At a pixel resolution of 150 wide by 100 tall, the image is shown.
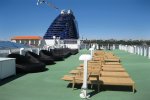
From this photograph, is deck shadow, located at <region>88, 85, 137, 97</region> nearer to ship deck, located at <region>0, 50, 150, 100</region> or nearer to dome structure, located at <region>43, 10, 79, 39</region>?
ship deck, located at <region>0, 50, 150, 100</region>

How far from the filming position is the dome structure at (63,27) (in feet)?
290

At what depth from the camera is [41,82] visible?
8656mm

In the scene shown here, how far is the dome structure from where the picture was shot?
290 feet

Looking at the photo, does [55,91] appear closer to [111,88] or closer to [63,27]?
[111,88]

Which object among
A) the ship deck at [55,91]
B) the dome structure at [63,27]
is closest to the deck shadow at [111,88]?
the ship deck at [55,91]

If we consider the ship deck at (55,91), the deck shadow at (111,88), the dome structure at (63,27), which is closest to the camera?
the ship deck at (55,91)

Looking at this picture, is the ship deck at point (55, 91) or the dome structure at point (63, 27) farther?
the dome structure at point (63, 27)

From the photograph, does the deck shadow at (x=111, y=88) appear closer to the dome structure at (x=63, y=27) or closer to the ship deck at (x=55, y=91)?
the ship deck at (x=55, y=91)

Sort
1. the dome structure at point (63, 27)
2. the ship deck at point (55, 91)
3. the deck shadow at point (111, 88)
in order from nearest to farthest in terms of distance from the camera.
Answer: the ship deck at point (55, 91) < the deck shadow at point (111, 88) < the dome structure at point (63, 27)

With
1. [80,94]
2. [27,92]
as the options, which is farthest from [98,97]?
[27,92]

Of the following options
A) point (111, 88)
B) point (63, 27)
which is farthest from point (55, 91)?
point (63, 27)

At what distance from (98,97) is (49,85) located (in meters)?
2.05

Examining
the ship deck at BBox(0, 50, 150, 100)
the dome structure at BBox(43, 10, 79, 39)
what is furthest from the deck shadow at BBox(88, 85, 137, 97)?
the dome structure at BBox(43, 10, 79, 39)

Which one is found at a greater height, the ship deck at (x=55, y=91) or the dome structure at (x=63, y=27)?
the dome structure at (x=63, y=27)
